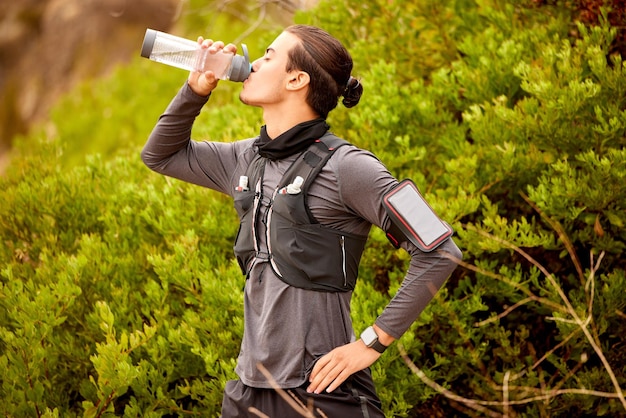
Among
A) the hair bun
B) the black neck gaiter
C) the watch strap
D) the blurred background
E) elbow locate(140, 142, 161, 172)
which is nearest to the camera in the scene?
the watch strap

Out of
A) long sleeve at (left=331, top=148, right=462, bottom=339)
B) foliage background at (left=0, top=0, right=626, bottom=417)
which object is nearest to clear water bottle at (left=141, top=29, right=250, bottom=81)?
long sleeve at (left=331, top=148, right=462, bottom=339)

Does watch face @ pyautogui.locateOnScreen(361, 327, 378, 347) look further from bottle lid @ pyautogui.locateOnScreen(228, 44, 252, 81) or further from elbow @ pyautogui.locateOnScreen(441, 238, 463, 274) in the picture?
bottle lid @ pyautogui.locateOnScreen(228, 44, 252, 81)

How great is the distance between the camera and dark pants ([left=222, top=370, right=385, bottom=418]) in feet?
9.24

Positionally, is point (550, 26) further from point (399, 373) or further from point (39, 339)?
point (39, 339)

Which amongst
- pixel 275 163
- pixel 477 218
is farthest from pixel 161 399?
pixel 477 218

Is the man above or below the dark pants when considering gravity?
above

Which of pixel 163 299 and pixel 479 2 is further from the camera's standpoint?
pixel 479 2

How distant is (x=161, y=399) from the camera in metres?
4.09

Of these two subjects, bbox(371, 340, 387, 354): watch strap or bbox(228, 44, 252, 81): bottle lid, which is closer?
bbox(371, 340, 387, 354): watch strap

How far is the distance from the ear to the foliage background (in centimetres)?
127

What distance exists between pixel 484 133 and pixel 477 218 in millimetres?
528

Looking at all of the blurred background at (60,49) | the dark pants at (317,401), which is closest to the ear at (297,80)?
the dark pants at (317,401)

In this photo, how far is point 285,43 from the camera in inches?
123

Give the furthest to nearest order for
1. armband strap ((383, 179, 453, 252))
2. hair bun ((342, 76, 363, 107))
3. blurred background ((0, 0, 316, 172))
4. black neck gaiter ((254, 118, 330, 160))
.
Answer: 1. blurred background ((0, 0, 316, 172))
2. hair bun ((342, 76, 363, 107))
3. black neck gaiter ((254, 118, 330, 160))
4. armband strap ((383, 179, 453, 252))
